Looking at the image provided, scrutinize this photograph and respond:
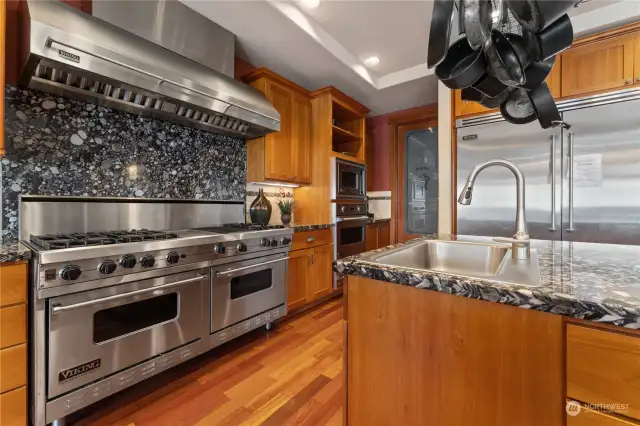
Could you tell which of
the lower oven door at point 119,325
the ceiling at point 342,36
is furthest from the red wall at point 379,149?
the lower oven door at point 119,325

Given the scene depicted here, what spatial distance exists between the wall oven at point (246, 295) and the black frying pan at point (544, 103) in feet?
6.21

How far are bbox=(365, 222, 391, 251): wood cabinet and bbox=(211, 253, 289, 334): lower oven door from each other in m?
1.64

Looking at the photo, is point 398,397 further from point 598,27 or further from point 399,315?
point 598,27

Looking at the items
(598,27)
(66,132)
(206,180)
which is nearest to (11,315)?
(66,132)

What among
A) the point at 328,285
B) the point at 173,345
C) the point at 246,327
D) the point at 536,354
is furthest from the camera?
the point at 328,285

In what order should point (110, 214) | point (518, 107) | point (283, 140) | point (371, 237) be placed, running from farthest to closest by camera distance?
point (371, 237) → point (283, 140) → point (110, 214) → point (518, 107)

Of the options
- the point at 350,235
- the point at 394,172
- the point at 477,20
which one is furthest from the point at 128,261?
the point at 394,172

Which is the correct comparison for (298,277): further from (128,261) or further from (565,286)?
(565,286)

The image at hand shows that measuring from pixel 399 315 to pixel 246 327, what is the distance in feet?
5.29

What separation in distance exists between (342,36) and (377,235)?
99.5 inches

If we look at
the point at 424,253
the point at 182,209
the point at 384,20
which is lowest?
the point at 424,253

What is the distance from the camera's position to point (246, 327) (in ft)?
6.89

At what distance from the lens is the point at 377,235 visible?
402cm

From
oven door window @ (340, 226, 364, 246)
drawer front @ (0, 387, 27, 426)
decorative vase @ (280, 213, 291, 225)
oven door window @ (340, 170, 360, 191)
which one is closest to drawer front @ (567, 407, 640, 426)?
drawer front @ (0, 387, 27, 426)
